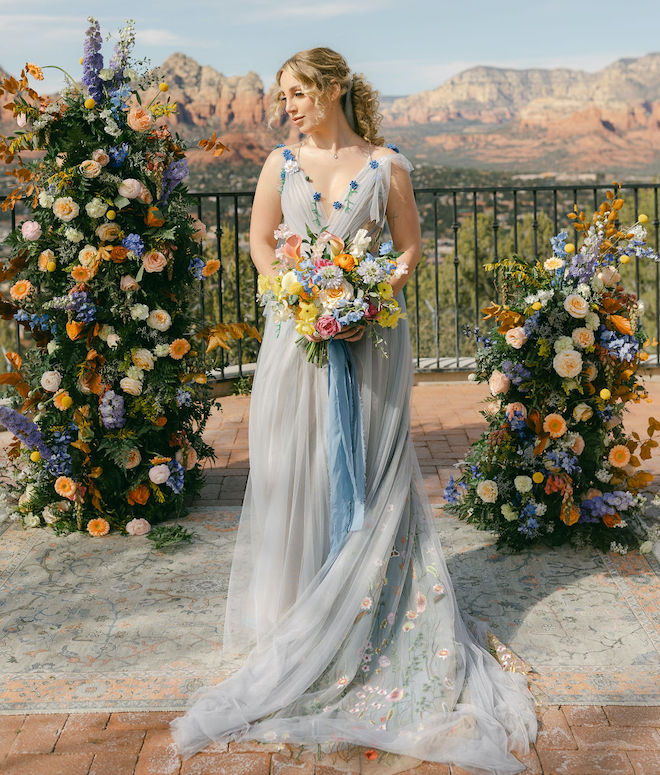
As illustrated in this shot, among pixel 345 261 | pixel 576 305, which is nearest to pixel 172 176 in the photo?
pixel 345 261

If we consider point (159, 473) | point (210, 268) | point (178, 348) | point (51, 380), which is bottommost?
point (159, 473)

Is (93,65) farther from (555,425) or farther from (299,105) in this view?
(555,425)

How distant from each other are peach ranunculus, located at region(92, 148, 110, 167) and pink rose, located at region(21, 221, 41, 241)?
393mm

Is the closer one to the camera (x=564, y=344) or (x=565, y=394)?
(x=564, y=344)

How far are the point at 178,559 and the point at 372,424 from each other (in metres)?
1.40

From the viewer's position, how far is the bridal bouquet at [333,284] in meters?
2.46

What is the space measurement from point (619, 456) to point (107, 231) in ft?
7.71

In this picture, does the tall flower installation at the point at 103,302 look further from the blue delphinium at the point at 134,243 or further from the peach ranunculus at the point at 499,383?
the peach ranunculus at the point at 499,383

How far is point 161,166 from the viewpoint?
12.5 feet

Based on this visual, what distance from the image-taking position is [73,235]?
12.2ft

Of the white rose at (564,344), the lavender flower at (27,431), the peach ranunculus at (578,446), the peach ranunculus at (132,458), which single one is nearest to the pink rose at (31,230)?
the lavender flower at (27,431)

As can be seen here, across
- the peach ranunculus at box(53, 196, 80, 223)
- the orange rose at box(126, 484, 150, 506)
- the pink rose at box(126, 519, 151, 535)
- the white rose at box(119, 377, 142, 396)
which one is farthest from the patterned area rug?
the peach ranunculus at box(53, 196, 80, 223)

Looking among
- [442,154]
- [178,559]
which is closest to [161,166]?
[178,559]

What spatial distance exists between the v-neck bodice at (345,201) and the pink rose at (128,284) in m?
1.28
